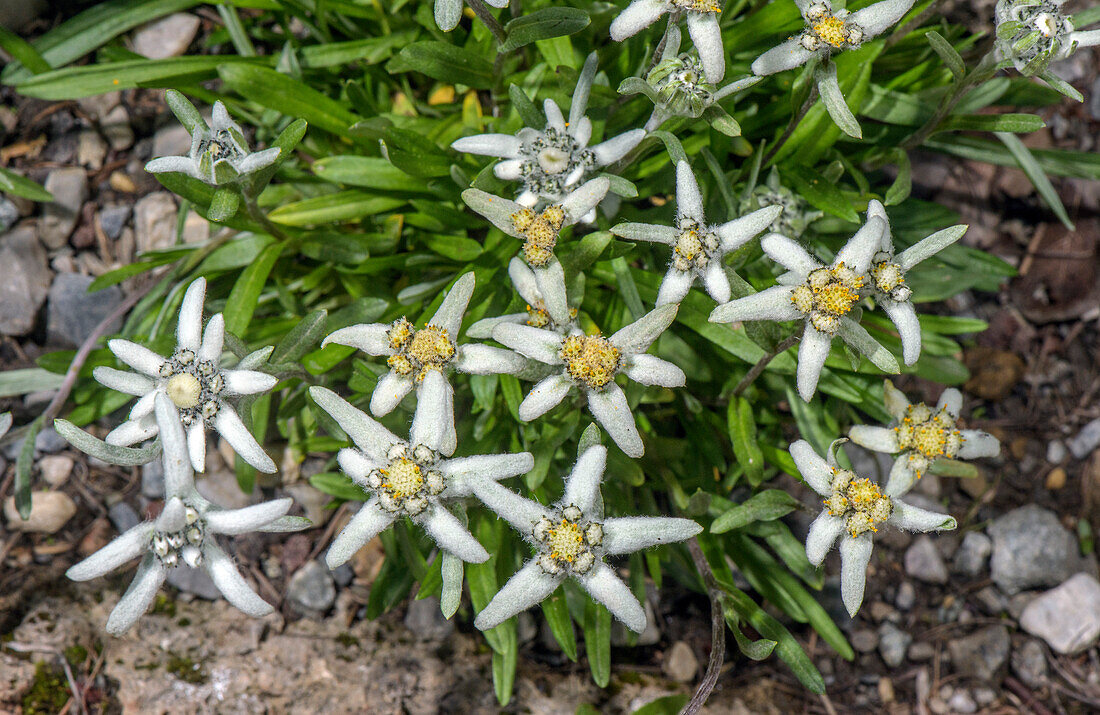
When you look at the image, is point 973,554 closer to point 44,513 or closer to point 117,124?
point 44,513

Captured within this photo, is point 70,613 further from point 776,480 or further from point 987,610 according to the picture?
point 987,610

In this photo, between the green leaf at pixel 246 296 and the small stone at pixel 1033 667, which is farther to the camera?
the small stone at pixel 1033 667

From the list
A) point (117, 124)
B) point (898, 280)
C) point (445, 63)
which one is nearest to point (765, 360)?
point (898, 280)

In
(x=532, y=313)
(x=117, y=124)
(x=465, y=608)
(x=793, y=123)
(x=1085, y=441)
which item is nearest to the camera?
(x=532, y=313)

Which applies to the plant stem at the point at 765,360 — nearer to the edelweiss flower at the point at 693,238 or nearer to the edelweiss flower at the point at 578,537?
the edelweiss flower at the point at 693,238

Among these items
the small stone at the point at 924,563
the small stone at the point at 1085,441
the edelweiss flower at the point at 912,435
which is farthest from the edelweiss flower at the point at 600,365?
the small stone at the point at 1085,441

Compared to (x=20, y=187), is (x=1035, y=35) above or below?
above
